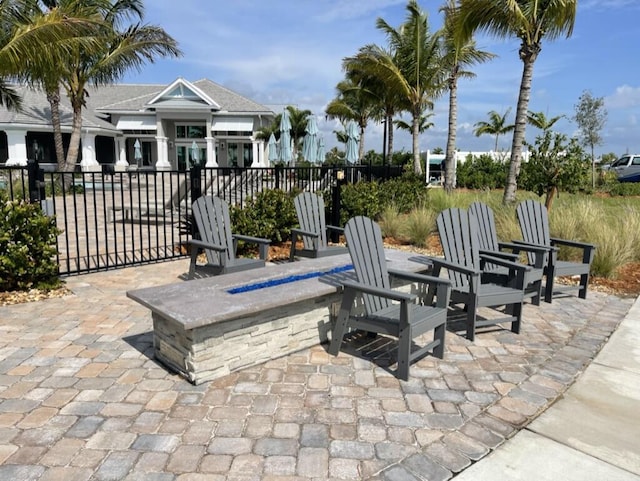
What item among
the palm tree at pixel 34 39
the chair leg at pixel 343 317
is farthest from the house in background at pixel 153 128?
the chair leg at pixel 343 317

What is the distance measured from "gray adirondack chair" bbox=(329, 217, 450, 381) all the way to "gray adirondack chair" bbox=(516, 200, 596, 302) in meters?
2.34

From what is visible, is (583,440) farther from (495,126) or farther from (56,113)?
(495,126)

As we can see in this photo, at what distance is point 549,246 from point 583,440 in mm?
3559

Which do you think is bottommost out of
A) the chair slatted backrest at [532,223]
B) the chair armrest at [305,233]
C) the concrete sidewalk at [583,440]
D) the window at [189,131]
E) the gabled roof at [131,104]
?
the concrete sidewalk at [583,440]

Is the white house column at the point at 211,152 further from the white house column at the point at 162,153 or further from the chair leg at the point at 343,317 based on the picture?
the chair leg at the point at 343,317

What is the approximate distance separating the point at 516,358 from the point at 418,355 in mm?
1014

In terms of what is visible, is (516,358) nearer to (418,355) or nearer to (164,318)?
(418,355)

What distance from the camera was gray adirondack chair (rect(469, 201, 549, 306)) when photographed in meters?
5.08

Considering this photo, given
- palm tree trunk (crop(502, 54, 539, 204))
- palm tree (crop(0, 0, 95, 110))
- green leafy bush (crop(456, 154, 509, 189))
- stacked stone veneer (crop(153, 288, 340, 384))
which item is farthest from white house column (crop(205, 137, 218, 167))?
stacked stone veneer (crop(153, 288, 340, 384))

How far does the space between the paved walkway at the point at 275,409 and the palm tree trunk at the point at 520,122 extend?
722 cm

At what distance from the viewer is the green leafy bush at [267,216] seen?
7.67m

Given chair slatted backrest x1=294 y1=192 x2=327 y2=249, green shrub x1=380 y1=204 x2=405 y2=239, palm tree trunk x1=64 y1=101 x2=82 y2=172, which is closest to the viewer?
chair slatted backrest x1=294 y1=192 x2=327 y2=249

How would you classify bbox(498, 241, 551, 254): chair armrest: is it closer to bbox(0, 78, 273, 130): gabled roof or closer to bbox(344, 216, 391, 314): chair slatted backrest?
bbox(344, 216, 391, 314): chair slatted backrest

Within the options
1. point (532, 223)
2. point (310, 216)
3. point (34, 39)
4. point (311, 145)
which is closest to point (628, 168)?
point (311, 145)
